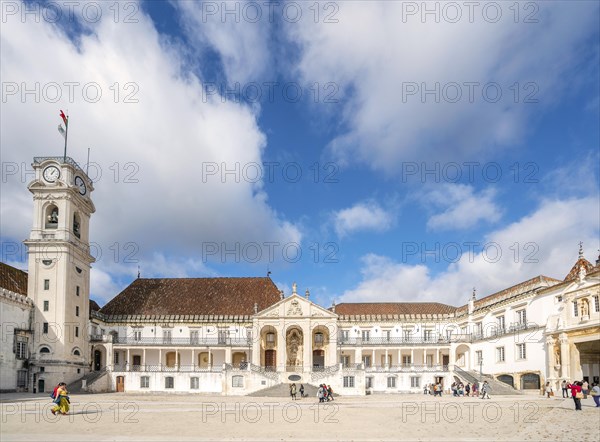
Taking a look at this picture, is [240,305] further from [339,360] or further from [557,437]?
[557,437]

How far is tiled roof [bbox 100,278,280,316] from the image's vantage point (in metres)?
55.1

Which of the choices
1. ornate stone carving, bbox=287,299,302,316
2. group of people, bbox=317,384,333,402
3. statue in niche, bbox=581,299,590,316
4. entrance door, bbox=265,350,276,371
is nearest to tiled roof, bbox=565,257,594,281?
statue in niche, bbox=581,299,590,316

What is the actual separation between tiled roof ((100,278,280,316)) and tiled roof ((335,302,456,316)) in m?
7.73

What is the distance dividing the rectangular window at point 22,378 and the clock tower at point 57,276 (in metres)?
0.53

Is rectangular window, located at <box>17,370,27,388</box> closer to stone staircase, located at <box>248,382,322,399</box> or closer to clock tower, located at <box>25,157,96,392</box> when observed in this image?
clock tower, located at <box>25,157,96,392</box>

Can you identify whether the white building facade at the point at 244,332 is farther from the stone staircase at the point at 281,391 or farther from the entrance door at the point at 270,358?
the stone staircase at the point at 281,391

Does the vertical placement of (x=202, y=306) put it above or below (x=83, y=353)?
above

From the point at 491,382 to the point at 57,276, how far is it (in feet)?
117

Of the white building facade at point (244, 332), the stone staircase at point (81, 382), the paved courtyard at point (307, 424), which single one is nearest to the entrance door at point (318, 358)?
the white building facade at point (244, 332)

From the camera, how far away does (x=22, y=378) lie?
4247cm

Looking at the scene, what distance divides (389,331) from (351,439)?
40.6 meters

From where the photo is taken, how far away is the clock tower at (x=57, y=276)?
43.9 m

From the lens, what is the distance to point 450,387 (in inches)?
1809

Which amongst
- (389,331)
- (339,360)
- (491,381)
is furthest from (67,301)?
(491,381)
